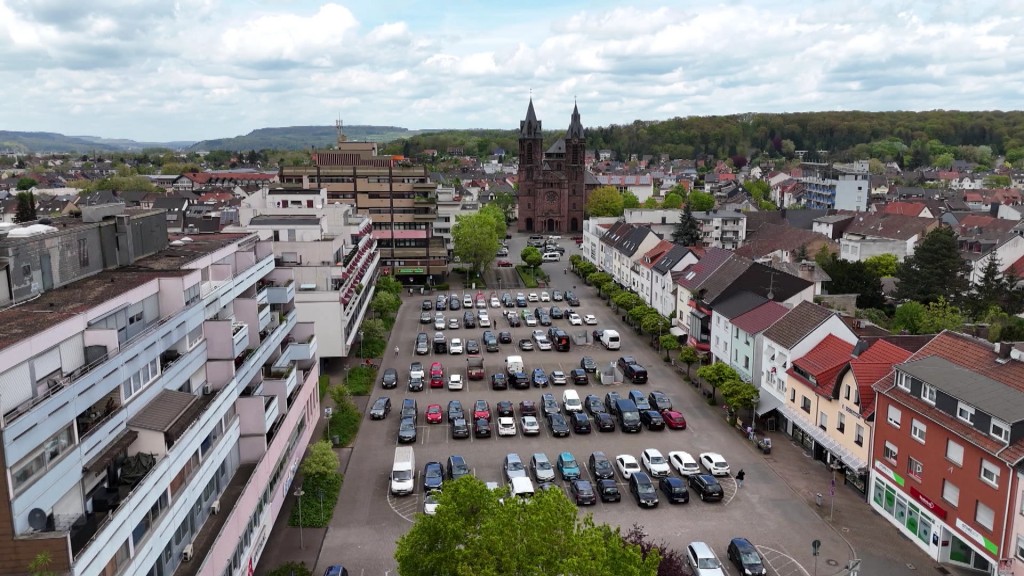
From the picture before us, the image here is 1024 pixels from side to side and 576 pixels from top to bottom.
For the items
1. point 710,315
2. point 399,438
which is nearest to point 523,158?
point 710,315

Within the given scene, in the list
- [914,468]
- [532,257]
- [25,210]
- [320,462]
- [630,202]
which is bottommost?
[320,462]

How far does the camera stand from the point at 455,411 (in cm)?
4194

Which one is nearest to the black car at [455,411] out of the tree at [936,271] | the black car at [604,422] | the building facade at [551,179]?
the black car at [604,422]

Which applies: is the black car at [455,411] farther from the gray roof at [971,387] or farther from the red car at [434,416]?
the gray roof at [971,387]

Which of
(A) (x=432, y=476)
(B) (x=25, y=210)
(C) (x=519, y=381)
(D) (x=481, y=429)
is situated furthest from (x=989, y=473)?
(B) (x=25, y=210)

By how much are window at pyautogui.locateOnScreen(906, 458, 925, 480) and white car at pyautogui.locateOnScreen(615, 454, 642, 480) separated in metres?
11.0

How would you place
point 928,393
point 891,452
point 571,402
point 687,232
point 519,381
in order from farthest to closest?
point 687,232
point 519,381
point 571,402
point 891,452
point 928,393

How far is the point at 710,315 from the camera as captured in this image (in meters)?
51.0

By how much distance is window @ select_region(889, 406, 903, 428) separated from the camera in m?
29.4

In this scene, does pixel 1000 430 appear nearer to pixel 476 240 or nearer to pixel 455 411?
pixel 455 411

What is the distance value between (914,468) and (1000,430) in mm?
4870

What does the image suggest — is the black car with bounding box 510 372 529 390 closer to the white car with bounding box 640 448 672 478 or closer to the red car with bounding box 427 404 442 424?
the red car with bounding box 427 404 442 424

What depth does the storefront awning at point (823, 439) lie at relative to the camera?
106ft

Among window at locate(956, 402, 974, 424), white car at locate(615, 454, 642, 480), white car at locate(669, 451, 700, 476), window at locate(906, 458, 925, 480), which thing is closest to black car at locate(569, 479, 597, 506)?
white car at locate(615, 454, 642, 480)
